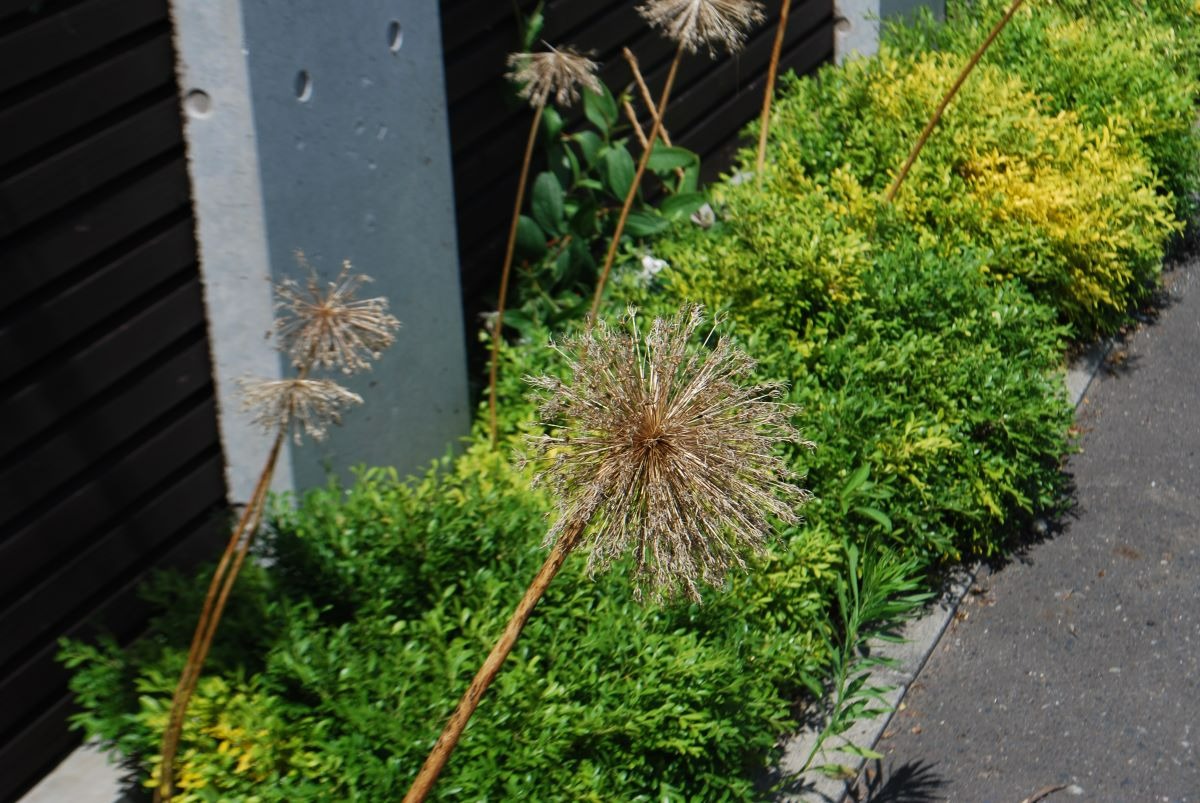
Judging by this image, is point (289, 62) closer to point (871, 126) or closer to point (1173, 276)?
point (871, 126)

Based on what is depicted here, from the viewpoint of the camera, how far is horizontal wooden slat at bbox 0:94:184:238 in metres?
3.28

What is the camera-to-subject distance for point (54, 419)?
3479mm

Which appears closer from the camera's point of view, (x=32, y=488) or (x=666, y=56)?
(x=32, y=488)

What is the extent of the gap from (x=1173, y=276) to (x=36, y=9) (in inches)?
218

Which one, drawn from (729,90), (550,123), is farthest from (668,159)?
(729,90)

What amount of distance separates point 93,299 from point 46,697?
108 cm

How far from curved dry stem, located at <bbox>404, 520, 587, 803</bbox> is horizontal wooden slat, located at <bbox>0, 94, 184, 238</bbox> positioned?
1.83m

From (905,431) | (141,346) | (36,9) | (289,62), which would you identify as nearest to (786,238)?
(905,431)

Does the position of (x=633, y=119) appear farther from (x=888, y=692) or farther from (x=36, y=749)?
(x=36, y=749)

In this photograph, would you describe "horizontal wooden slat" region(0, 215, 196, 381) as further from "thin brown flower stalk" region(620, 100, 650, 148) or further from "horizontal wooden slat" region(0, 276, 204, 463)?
"thin brown flower stalk" region(620, 100, 650, 148)

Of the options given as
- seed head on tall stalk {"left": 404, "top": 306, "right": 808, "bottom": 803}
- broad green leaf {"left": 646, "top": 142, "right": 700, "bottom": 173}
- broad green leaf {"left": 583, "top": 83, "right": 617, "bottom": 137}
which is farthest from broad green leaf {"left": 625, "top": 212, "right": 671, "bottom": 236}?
seed head on tall stalk {"left": 404, "top": 306, "right": 808, "bottom": 803}

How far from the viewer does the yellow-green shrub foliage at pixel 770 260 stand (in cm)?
498

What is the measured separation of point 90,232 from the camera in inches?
138

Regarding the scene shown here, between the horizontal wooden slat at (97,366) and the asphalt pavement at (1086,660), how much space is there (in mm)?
2407
